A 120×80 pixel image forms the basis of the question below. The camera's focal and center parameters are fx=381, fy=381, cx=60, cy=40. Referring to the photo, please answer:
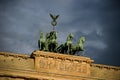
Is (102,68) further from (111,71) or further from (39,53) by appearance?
(39,53)

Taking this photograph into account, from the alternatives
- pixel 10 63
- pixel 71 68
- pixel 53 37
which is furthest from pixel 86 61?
pixel 10 63

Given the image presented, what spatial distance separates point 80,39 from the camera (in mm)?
33062

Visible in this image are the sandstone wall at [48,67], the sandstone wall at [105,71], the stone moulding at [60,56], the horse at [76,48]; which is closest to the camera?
the sandstone wall at [48,67]

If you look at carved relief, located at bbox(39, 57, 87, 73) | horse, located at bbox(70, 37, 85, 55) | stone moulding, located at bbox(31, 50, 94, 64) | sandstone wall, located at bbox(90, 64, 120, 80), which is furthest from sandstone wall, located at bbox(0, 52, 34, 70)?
sandstone wall, located at bbox(90, 64, 120, 80)

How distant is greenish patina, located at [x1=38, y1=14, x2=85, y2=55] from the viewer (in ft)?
104

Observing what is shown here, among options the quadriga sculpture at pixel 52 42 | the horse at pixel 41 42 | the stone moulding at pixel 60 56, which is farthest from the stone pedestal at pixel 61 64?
the horse at pixel 41 42

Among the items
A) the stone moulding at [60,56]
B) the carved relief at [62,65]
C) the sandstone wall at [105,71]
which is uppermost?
the stone moulding at [60,56]

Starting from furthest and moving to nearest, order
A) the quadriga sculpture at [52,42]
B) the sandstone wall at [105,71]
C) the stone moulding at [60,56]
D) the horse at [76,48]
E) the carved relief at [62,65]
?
the horse at [76,48] → the sandstone wall at [105,71] → the quadriga sculpture at [52,42] → the carved relief at [62,65] → the stone moulding at [60,56]

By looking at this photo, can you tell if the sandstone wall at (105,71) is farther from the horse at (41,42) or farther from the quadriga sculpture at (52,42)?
the horse at (41,42)

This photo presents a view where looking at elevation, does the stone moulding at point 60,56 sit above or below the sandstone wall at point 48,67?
above

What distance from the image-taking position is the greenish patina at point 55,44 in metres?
31.5

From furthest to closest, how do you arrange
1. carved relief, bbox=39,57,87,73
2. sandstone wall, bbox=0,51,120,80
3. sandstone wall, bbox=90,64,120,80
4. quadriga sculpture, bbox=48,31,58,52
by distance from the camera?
sandstone wall, bbox=90,64,120,80 → quadriga sculpture, bbox=48,31,58,52 → carved relief, bbox=39,57,87,73 → sandstone wall, bbox=0,51,120,80

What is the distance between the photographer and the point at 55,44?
31453 mm

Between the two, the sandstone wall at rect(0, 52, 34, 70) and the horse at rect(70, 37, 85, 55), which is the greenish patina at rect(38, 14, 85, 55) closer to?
the horse at rect(70, 37, 85, 55)
